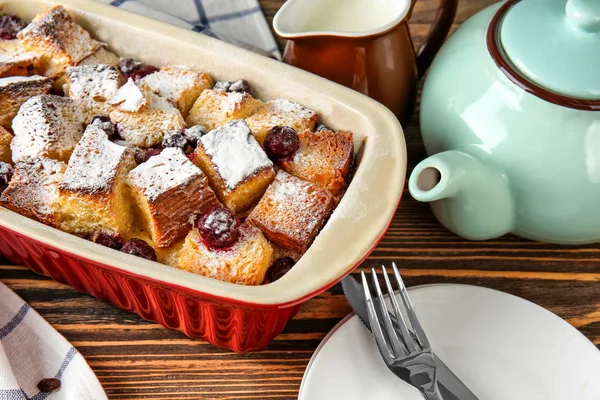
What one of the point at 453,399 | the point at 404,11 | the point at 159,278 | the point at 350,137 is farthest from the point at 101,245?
the point at 404,11

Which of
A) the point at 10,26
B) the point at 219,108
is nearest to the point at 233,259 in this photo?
the point at 219,108

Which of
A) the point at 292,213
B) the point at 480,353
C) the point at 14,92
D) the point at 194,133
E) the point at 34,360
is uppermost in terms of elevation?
the point at 14,92

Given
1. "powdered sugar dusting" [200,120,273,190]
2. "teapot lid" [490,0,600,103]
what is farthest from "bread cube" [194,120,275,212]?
"teapot lid" [490,0,600,103]

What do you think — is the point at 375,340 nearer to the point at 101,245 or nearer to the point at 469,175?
the point at 469,175

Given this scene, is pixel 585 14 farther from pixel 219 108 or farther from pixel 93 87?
pixel 93 87

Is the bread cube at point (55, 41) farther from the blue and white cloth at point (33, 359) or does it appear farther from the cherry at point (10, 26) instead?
the blue and white cloth at point (33, 359)

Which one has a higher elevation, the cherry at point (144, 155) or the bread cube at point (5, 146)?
the bread cube at point (5, 146)

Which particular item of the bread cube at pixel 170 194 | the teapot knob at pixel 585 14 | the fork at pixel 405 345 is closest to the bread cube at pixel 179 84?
the bread cube at pixel 170 194
